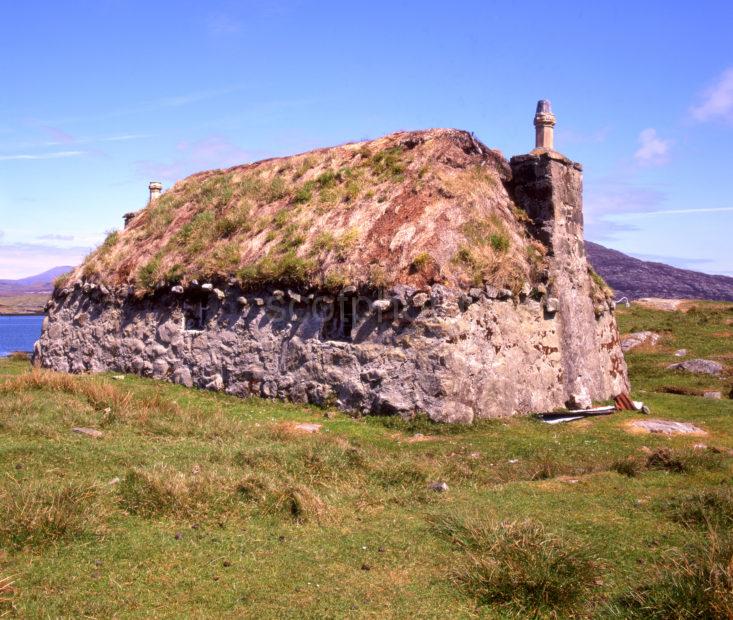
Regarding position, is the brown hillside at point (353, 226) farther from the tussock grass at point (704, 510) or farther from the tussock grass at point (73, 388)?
the tussock grass at point (704, 510)

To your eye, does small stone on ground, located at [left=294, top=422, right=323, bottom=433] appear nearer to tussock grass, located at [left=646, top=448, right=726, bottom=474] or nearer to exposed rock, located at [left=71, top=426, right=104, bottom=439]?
exposed rock, located at [left=71, top=426, right=104, bottom=439]

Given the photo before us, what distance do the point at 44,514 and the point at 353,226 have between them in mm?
12483

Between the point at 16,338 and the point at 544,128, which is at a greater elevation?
the point at 544,128

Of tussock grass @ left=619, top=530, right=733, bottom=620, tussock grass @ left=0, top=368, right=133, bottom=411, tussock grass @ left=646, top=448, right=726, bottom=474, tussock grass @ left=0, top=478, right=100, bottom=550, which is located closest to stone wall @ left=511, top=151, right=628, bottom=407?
tussock grass @ left=646, top=448, right=726, bottom=474

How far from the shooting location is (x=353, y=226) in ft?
60.8

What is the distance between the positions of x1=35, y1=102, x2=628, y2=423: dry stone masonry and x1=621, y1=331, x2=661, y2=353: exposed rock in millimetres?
13109

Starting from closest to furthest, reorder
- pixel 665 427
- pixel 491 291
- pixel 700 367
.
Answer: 1. pixel 665 427
2. pixel 491 291
3. pixel 700 367

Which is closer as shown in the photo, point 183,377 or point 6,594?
point 6,594

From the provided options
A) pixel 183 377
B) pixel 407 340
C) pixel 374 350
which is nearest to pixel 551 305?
pixel 407 340

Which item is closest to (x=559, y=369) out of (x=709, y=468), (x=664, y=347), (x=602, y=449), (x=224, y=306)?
(x=602, y=449)

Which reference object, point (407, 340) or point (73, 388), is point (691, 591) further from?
point (73, 388)

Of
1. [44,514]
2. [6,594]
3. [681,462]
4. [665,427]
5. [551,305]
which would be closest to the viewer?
[6,594]

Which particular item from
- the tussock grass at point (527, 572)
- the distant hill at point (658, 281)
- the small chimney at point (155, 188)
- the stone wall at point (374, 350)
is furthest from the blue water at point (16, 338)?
the distant hill at point (658, 281)

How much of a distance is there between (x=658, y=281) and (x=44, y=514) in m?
88.9
